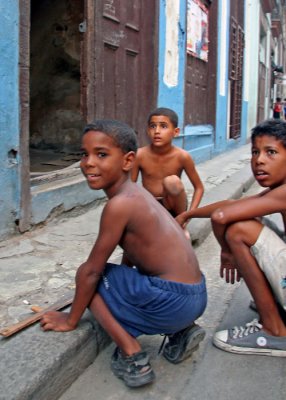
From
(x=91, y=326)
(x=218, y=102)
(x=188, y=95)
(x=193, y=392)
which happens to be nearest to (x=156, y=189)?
(x=91, y=326)

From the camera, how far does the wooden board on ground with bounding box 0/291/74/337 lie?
2.09 m

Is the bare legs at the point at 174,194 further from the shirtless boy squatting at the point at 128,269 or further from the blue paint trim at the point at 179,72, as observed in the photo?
the blue paint trim at the point at 179,72

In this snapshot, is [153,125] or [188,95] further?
[188,95]

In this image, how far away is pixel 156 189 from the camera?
3762 millimetres

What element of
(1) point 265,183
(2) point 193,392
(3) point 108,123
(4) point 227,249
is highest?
(3) point 108,123

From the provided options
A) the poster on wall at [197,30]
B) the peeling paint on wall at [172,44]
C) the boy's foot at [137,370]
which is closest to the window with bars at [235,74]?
the poster on wall at [197,30]

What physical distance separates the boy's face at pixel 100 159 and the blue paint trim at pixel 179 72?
4506mm

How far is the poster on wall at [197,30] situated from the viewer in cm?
806

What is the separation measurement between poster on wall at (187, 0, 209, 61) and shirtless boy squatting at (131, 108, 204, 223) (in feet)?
15.8

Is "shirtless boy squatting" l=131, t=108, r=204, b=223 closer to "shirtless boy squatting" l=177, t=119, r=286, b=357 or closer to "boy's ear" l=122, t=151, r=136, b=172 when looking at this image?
"shirtless boy squatting" l=177, t=119, r=286, b=357

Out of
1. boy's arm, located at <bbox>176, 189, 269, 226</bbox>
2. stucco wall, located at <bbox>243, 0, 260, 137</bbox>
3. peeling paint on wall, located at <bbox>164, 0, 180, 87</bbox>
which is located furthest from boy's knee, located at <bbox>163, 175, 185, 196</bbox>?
stucco wall, located at <bbox>243, 0, 260, 137</bbox>

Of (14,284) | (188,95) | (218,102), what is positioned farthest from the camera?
(218,102)

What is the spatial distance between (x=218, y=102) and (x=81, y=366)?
28.2ft

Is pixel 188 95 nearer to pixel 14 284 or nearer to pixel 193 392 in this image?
pixel 14 284
